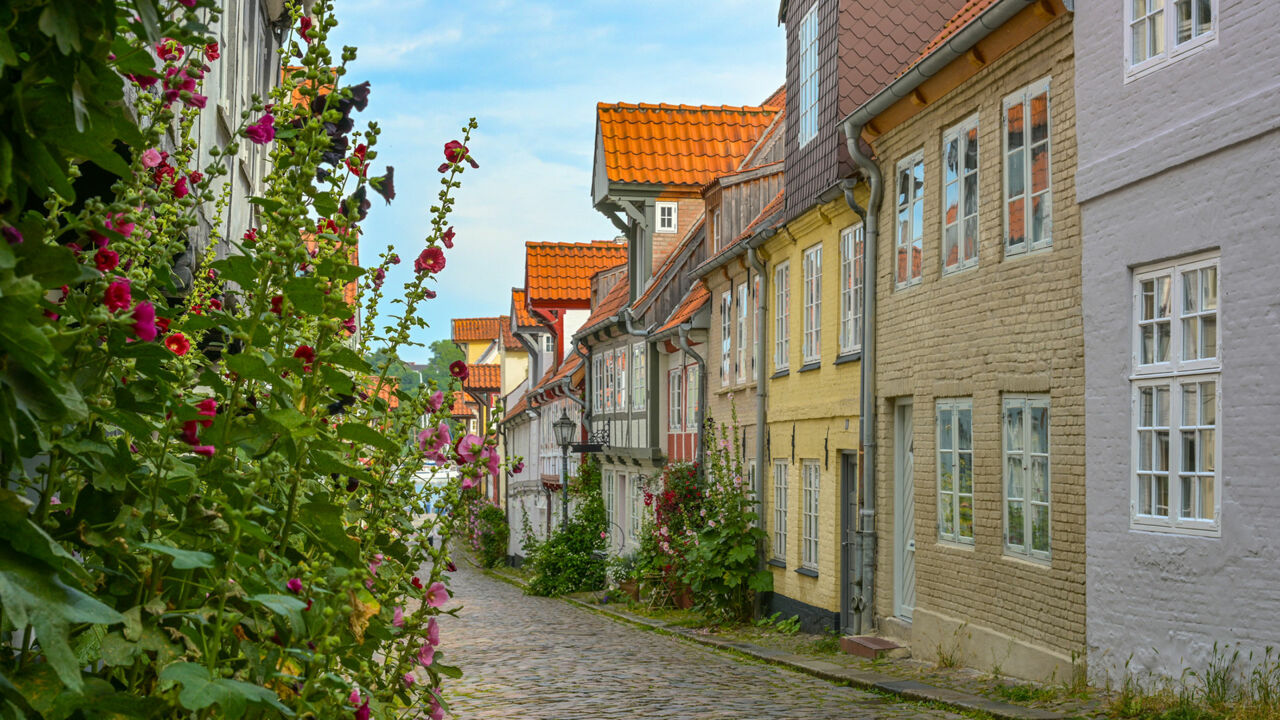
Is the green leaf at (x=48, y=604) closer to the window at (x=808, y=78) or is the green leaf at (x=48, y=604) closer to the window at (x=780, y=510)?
the window at (x=808, y=78)

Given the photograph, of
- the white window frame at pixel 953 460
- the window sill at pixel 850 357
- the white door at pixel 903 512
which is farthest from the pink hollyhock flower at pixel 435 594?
the window sill at pixel 850 357

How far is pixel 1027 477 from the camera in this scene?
37.6 feet

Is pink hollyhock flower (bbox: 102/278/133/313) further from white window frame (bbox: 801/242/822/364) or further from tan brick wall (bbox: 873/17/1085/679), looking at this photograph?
white window frame (bbox: 801/242/822/364)

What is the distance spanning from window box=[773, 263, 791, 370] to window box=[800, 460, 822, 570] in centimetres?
173

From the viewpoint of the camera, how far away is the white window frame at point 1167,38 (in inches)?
351

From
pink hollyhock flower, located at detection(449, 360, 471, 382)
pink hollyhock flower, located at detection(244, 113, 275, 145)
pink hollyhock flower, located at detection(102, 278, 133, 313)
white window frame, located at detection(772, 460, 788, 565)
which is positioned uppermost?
pink hollyhock flower, located at detection(244, 113, 275, 145)

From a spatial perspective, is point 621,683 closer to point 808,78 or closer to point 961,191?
point 961,191

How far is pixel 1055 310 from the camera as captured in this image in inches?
428

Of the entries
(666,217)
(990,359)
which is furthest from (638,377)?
(990,359)

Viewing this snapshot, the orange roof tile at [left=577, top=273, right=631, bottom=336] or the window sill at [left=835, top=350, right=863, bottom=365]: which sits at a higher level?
the orange roof tile at [left=577, top=273, right=631, bottom=336]

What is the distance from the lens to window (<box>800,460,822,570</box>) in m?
17.3

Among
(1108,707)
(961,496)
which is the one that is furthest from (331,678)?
(961,496)

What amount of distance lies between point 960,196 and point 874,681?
4492mm

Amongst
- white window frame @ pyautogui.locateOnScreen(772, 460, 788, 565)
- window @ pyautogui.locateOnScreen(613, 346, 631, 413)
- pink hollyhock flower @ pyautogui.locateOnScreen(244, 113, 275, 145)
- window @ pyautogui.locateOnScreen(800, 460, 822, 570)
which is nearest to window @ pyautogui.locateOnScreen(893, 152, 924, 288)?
window @ pyautogui.locateOnScreen(800, 460, 822, 570)
